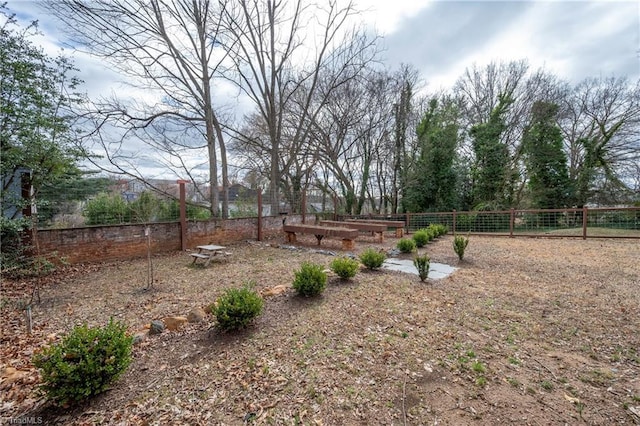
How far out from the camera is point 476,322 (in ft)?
9.98

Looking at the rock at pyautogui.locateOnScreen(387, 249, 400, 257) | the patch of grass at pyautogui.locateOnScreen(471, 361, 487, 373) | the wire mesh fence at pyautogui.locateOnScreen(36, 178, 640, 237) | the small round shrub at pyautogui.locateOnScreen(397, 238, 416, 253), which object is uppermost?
the wire mesh fence at pyautogui.locateOnScreen(36, 178, 640, 237)

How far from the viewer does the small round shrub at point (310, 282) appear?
11.7ft

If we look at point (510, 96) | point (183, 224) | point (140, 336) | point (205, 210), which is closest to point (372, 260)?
point (140, 336)

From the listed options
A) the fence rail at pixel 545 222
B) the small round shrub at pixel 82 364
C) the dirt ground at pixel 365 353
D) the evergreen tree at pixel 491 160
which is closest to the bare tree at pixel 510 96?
the evergreen tree at pixel 491 160

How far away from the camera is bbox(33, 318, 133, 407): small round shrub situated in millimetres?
1726

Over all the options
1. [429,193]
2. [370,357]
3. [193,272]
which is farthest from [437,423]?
[429,193]

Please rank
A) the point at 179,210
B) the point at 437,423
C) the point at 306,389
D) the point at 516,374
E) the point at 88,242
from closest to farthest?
the point at 437,423
the point at 306,389
the point at 516,374
the point at 88,242
the point at 179,210

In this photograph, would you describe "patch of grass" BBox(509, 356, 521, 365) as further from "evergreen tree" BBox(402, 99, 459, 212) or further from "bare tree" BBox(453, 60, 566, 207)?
"bare tree" BBox(453, 60, 566, 207)

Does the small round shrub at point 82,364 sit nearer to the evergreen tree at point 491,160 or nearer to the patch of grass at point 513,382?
the patch of grass at point 513,382

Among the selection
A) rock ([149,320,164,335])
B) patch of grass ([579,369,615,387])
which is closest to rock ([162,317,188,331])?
rock ([149,320,164,335])

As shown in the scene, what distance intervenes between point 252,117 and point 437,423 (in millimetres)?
13983

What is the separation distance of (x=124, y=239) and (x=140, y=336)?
430 centimetres

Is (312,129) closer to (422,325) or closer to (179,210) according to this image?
(179,210)

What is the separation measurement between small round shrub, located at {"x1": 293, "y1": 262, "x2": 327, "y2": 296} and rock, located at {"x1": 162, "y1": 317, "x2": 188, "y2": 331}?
1.40 m
